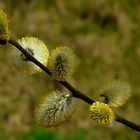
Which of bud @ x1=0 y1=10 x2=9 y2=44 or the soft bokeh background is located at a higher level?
the soft bokeh background

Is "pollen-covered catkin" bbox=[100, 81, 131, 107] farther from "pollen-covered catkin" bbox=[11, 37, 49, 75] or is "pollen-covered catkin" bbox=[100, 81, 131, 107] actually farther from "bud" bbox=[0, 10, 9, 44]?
"bud" bbox=[0, 10, 9, 44]

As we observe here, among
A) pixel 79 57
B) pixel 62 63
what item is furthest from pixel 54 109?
pixel 79 57

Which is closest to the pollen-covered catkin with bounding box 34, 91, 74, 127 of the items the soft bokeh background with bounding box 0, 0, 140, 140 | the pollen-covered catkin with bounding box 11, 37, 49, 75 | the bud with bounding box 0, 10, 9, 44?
the pollen-covered catkin with bounding box 11, 37, 49, 75

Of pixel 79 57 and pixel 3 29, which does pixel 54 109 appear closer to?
pixel 3 29

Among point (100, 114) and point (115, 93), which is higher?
point (115, 93)

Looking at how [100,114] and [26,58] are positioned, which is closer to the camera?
[100,114]

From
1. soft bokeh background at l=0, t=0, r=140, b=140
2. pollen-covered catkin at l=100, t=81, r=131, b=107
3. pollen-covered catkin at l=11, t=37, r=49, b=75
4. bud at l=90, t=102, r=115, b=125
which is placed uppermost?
soft bokeh background at l=0, t=0, r=140, b=140

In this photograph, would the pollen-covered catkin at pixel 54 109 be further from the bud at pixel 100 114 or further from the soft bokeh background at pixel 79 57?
the soft bokeh background at pixel 79 57

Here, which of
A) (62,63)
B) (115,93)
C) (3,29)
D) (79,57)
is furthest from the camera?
(79,57)
